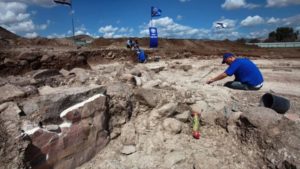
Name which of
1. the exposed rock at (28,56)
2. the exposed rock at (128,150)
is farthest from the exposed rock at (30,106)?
the exposed rock at (28,56)

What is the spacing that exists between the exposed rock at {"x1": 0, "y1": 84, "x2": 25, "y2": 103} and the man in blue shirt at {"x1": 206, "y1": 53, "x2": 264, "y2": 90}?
11.7 ft

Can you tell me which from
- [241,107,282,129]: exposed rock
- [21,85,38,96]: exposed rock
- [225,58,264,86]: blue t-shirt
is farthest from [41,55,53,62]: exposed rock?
[241,107,282,129]: exposed rock

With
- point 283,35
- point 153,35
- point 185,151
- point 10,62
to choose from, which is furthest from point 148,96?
point 283,35

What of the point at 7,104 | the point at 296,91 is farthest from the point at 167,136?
the point at 296,91

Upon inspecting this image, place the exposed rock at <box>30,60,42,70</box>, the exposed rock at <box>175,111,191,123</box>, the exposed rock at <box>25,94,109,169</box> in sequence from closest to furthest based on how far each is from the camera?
the exposed rock at <box>25,94,109,169</box>
the exposed rock at <box>175,111,191,123</box>
the exposed rock at <box>30,60,42,70</box>

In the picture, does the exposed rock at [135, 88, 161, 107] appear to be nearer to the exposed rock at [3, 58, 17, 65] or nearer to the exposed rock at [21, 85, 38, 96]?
the exposed rock at [21, 85, 38, 96]

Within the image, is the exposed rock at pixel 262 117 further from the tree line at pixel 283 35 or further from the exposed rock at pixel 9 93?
the tree line at pixel 283 35

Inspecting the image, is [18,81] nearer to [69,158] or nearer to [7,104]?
[7,104]

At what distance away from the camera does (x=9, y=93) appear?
8.77ft

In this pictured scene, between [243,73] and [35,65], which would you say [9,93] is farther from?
[35,65]

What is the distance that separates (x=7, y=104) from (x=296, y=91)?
18.0 feet

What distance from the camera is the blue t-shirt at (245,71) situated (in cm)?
447

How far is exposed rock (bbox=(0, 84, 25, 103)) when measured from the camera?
257 cm

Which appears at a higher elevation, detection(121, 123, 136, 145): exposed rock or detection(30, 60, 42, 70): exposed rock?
detection(30, 60, 42, 70): exposed rock
